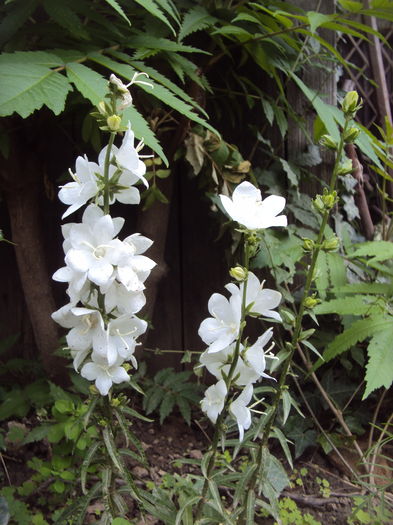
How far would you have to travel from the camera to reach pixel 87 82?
1.20m

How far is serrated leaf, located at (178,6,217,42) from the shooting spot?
159 centimetres

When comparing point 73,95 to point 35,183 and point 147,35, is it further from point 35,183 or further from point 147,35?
point 35,183

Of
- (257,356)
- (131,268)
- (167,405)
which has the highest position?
(131,268)

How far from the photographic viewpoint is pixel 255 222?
3.39ft

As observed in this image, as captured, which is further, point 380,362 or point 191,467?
point 191,467

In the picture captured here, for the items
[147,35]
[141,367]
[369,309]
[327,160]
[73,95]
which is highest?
[147,35]

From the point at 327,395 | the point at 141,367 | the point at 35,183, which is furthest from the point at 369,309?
the point at 35,183

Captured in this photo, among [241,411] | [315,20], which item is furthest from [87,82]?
[241,411]

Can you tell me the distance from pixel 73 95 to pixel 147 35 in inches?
12.8

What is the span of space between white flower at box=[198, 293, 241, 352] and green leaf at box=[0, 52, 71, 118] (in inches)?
20.1

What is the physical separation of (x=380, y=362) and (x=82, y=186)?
1007 millimetres

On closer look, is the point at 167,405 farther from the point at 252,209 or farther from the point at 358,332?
the point at 252,209

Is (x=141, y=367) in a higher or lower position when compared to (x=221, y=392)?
lower

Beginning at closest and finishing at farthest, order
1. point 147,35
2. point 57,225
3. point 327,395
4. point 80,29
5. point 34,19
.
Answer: point 80,29 → point 147,35 → point 34,19 → point 327,395 → point 57,225
